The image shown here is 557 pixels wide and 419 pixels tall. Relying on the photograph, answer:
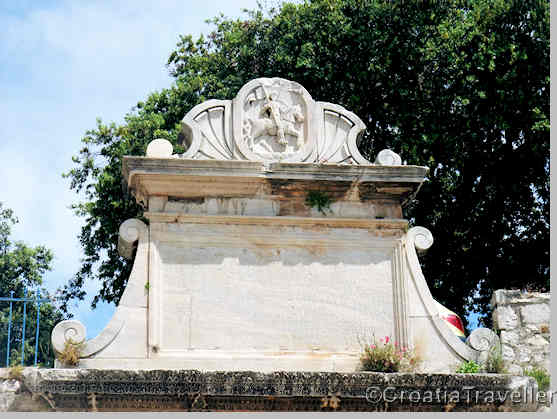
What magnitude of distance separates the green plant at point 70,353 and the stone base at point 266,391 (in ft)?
1.03

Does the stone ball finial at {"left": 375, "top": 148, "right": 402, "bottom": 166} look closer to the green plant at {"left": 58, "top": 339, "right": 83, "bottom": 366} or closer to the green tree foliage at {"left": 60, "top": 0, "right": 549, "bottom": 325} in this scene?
the green plant at {"left": 58, "top": 339, "right": 83, "bottom": 366}

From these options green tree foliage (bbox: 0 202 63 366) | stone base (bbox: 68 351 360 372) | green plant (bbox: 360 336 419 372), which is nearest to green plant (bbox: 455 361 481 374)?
green plant (bbox: 360 336 419 372)

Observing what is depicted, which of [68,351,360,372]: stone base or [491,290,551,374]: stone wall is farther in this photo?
[491,290,551,374]: stone wall

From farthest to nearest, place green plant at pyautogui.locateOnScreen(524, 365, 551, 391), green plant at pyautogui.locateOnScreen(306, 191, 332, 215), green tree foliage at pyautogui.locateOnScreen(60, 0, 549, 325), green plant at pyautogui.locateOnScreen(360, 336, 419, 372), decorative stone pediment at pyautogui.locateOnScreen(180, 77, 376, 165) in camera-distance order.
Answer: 1. green tree foliage at pyautogui.locateOnScreen(60, 0, 549, 325)
2. green plant at pyautogui.locateOnScreen(524, 365, 551, 391)
3. decorative stone pediment at pyautogui.locateOnScreen(180, 77, 376, 165)
4. green plant at pyautogui.locateOnScreen(306, 191, 332, 215)
5. green plant at pyautogui.locateOnScreen(360, 336, 419, 372)

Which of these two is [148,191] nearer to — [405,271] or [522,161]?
[405,271]

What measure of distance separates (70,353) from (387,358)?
2.91m

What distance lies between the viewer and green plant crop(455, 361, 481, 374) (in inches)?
348

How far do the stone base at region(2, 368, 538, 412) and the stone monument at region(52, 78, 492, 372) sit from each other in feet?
1.49

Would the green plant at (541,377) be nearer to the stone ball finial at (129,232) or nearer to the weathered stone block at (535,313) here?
the weathered stone block at (535,313)

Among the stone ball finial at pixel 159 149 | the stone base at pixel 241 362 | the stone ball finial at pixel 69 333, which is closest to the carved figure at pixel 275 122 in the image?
the stone ball finial at pixel 159 149

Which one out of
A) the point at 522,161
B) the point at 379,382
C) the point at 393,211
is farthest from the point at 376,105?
the point at 379,382

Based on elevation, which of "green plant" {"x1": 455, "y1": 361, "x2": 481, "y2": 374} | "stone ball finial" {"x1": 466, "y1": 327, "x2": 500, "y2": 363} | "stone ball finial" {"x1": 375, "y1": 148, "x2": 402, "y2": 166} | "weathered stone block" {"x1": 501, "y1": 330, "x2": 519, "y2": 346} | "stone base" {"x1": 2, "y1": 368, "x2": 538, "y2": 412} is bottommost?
"stone base" {"x1": 2, "y1": 368, "x2": 538, "y2": 412}

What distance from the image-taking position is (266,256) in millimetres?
9391

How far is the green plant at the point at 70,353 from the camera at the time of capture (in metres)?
8.62
